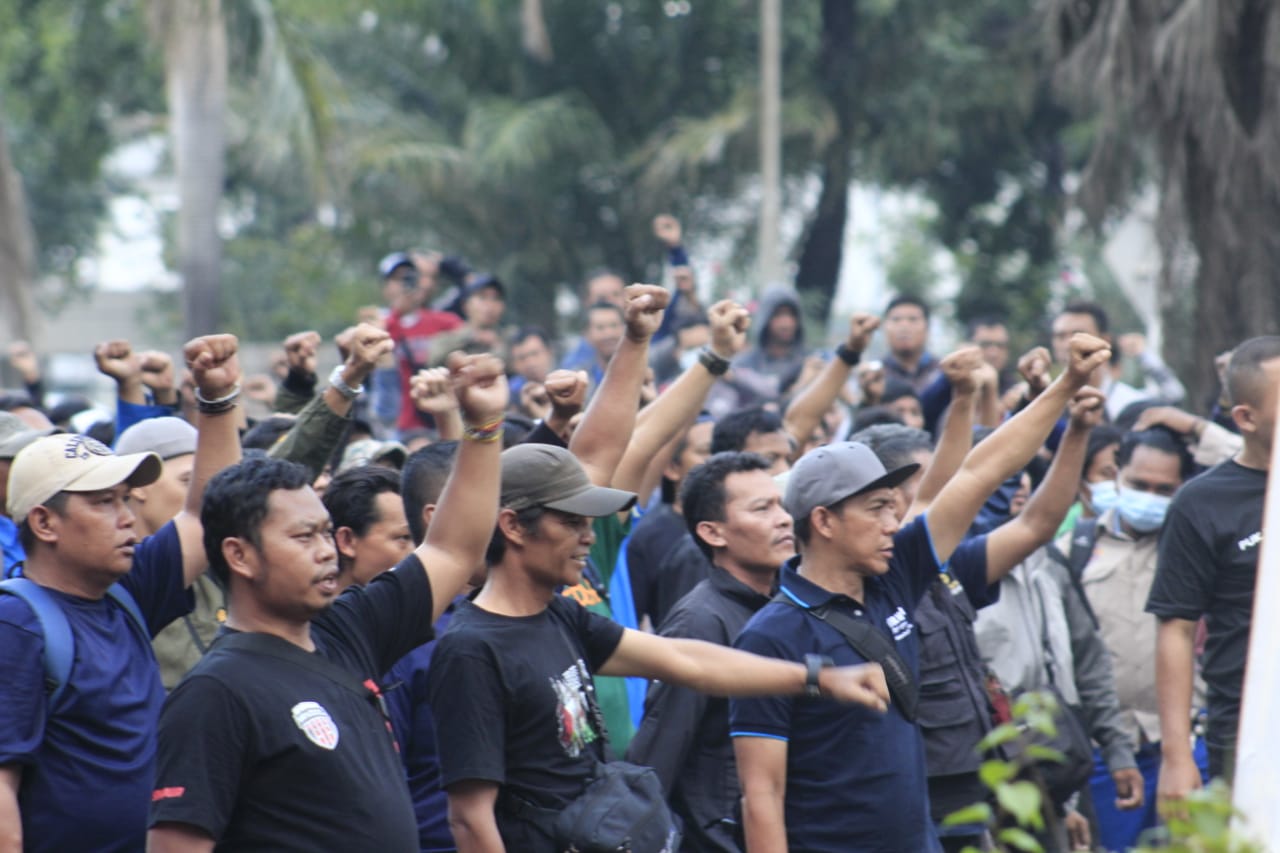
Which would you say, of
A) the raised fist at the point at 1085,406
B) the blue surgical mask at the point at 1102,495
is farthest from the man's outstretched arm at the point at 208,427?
the blue surgical mask at the point at 1102,495

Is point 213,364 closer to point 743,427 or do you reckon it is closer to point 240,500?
point 240,500

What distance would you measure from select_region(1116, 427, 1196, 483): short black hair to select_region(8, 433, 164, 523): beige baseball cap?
461 centimetres

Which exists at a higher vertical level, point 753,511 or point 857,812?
point 753,511

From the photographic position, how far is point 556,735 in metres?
4.21

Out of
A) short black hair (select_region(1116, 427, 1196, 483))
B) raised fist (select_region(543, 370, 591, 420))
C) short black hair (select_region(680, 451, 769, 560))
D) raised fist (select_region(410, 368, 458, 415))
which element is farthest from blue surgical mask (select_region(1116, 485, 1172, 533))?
raised fist (select_region(410, 368, 458, 415))

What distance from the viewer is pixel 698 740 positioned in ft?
17.6

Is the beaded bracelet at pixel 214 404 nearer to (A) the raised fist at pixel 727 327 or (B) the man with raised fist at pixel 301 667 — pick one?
(B) the man with raised fist at pixel 301 667

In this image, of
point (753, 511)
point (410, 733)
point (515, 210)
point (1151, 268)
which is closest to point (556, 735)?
point (410, 733)

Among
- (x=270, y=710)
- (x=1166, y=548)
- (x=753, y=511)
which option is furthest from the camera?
(x=1166, y=548)

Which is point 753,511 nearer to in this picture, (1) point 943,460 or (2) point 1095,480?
(1) point 943,460

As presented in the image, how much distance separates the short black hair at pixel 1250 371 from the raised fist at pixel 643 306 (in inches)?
79.6

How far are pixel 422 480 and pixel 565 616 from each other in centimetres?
71

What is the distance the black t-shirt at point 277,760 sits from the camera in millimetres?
3516

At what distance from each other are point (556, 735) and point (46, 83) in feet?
66.9
